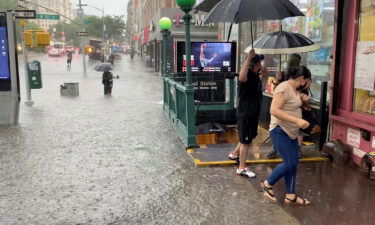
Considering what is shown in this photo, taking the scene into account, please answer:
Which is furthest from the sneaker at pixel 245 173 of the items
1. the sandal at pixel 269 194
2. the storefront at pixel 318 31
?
the storefront at pixel 318 31

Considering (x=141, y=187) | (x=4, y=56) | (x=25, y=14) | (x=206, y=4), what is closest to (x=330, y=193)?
(x=141, y=187)

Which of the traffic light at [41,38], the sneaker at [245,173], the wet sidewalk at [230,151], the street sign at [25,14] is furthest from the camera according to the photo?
the traffic light at [41,38]

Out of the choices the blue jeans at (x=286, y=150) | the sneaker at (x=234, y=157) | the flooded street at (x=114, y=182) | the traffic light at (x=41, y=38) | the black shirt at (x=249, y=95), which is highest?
the traffic light at (x=41, y=38)

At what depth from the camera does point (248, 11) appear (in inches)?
205

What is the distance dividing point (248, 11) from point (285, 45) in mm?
1593

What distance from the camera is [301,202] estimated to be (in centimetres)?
466

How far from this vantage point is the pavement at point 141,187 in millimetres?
4375

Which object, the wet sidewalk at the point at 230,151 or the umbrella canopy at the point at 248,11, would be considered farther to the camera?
the wet sidewalk at the point at 230,151

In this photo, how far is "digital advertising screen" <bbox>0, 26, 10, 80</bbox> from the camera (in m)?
9.73

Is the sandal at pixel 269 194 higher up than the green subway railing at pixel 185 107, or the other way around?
the green subway railing at pixel 185 107

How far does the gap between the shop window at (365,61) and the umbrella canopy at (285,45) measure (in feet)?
2.51

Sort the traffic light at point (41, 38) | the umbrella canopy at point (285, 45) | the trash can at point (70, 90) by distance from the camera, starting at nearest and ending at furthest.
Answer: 1. the umbrella canopy at point (285, 45)
2. the traffic light at point (41, 38)
3. the trash can at point (70, 90)

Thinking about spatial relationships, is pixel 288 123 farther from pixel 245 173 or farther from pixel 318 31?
pixel 318 31

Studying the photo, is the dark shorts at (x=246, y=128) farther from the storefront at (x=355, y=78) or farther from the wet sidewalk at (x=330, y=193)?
the storefront at (x=355, y=78)
